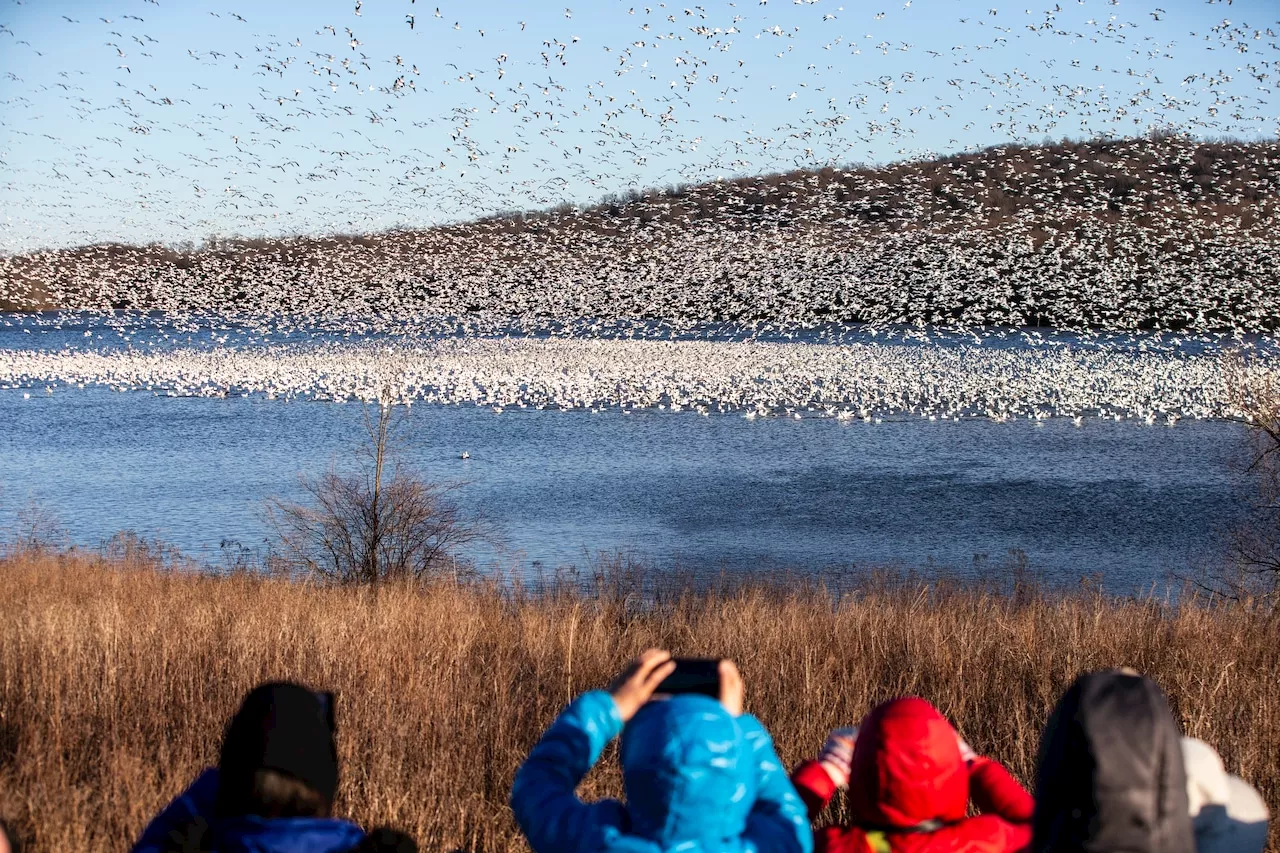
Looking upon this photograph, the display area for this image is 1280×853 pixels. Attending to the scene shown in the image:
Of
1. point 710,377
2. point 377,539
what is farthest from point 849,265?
point 377,539

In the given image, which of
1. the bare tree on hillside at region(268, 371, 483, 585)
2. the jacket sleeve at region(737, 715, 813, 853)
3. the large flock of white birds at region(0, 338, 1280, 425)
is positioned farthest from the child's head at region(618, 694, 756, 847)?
the large flock of white birds at region(0, 338, 1280, 425)

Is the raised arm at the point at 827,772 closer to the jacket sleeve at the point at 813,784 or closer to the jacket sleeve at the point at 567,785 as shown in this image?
the jacket sleeve at the point at 813,784

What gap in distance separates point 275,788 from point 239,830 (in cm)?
12

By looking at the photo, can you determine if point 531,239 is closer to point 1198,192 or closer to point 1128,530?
point 1198,192

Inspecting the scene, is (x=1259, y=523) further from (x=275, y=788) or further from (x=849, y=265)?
(x=849, y=265)

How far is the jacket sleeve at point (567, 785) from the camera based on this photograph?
2.01m

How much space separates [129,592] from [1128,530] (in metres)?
13.4

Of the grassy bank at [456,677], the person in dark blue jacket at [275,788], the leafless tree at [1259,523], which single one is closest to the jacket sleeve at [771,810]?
the person in dark blue jacket at [275,788]

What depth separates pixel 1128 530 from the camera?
17.2 m

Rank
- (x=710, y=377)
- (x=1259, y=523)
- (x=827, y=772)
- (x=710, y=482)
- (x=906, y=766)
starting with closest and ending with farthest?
(x=906, y=766) < (x=827, y=772) < (x=1259, y=523) < (x=710, y=482) < (x=710, y=377)

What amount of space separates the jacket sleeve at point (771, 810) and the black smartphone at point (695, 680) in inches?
3.7

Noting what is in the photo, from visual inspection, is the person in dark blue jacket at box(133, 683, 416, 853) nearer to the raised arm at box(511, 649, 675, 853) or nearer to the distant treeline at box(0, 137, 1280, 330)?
the raised arm at box(511, 649, 675, 853)

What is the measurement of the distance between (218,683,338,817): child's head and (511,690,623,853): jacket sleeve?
1.12ft

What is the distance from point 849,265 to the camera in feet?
243
